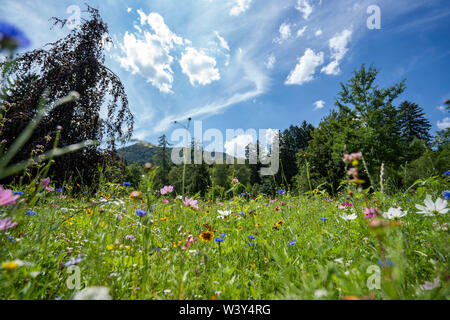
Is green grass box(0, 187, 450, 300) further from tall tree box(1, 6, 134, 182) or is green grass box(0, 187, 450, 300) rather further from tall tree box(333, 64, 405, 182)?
tall tree box(333, 64, 405, 182)

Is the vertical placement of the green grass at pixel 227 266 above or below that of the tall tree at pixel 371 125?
below

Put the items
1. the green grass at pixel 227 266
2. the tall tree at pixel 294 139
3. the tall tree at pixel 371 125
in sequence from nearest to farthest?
the green grass at pixel 227 266 → the tall tree at pixel 371 125 → the tall tree at pixel 294 139

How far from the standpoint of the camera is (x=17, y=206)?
101cm

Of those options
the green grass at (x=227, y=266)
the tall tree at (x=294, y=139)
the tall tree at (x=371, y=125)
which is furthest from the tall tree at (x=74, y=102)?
the tall tree at (x=294, y=139)

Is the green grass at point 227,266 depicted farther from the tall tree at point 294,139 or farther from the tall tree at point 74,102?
the tall tree at point 294,139

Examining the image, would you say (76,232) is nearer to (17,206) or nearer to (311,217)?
(17,206)

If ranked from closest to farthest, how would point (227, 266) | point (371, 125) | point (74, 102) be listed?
point (227, 266) < point (74, 102) < point (371, 125)

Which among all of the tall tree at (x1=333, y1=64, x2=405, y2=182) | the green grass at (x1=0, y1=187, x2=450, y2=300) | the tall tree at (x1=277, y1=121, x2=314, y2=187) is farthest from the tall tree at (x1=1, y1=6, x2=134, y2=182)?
the tall tree at (x1=277, y1=121, x2=314, y2=187)

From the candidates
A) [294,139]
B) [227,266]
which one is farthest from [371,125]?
[294,139]

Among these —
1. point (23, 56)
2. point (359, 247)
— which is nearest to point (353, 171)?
point (359, 247)

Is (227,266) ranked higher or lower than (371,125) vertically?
lower

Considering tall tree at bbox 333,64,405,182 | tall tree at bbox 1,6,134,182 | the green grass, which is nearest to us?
the green grass

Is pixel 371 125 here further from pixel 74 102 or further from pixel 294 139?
pixel 294 139
